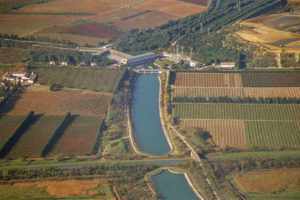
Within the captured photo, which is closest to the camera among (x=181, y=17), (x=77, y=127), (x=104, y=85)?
(x=77, y=127)

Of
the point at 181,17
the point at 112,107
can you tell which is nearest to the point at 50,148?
the point at 112,107

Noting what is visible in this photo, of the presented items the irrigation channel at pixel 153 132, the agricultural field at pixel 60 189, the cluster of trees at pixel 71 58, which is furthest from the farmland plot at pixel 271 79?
the agricultural field at pixel 60 189

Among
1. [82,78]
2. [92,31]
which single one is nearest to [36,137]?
[82,78]

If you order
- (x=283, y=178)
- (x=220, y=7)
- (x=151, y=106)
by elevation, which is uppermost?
(x=220, y=7)

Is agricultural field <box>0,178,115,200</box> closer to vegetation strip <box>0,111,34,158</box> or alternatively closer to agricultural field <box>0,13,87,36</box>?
vegetation strip <box>0,111,34,158</box>

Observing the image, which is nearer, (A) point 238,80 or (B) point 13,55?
(A) point 238,80

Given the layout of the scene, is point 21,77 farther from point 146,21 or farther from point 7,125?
point 146,21

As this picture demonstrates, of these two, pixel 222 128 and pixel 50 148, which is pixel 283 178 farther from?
pixel 50 148
